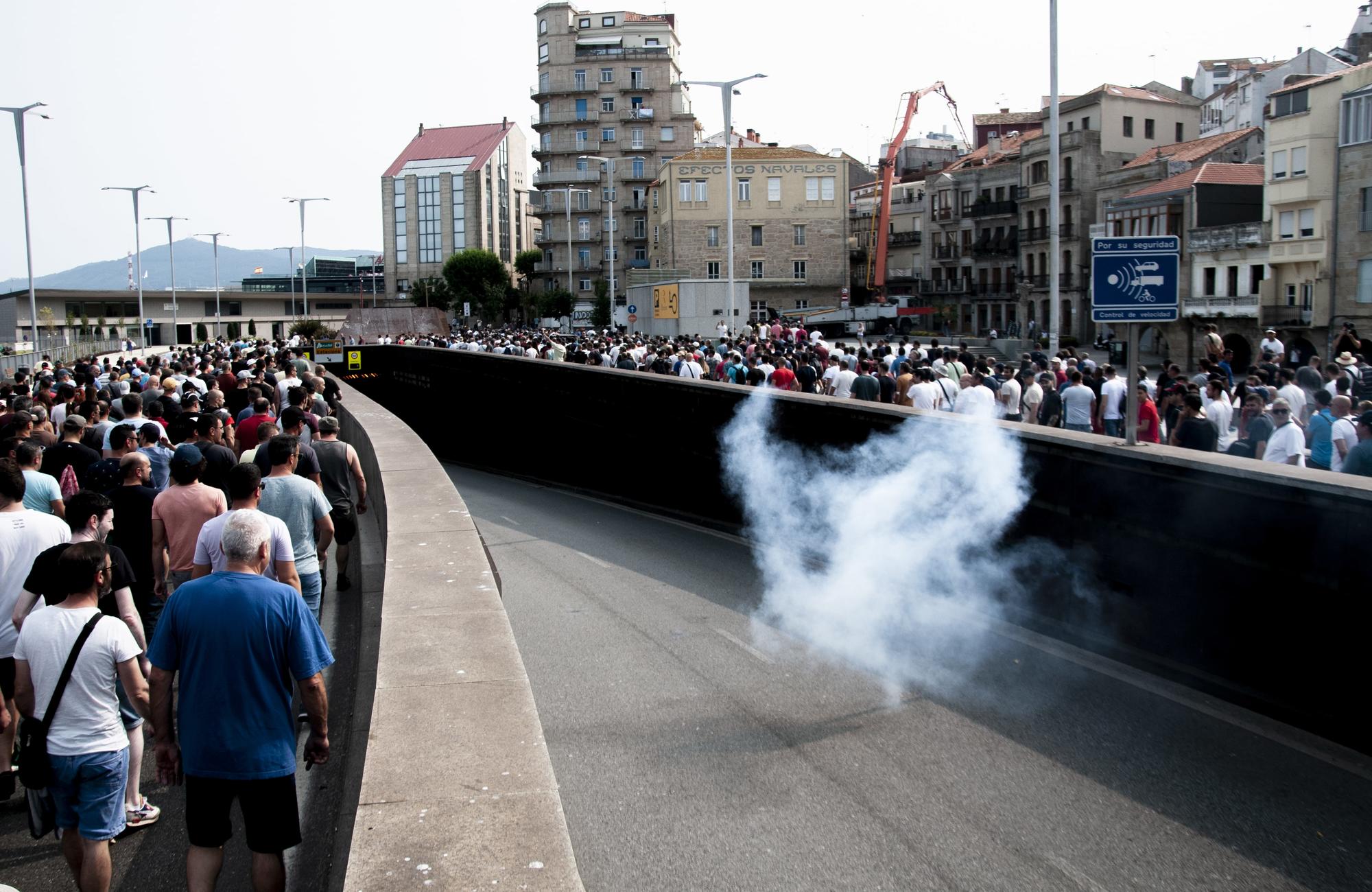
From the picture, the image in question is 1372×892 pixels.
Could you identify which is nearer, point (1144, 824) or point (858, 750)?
point (1144, 824)

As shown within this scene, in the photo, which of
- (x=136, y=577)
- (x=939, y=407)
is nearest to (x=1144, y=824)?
(x=136, y=577)

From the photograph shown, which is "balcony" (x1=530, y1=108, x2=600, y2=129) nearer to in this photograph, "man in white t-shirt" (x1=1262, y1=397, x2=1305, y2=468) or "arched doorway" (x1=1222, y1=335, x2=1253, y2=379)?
"arched doorway" (x1=1222, y1=335, x2=1253, y2=379)

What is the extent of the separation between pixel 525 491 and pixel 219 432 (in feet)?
27.5

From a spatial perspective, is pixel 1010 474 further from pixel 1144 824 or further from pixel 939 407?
pixel 939 407

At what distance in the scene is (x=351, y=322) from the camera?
63.2m

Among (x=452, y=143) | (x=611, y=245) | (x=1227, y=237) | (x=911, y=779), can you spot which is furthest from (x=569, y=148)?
(x=911, y=779)

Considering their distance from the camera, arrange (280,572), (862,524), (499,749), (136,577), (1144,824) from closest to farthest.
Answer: (499,749), (1144,824), (280,572), (136,577), (862,524)

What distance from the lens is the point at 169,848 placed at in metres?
5.81

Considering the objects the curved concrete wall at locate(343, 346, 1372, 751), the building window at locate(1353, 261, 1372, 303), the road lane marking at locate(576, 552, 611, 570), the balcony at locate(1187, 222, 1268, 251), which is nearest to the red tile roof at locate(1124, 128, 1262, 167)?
the balcony at locate(1187, 222, 1268, 251)

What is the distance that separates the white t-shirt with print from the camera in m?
4.96

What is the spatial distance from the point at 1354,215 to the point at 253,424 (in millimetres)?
46728

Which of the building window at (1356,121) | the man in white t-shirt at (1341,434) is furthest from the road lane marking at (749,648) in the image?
the building window at (1356,121)

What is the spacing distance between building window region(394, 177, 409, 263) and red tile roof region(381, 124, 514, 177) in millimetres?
1969

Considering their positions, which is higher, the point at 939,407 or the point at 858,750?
the point at 939,407
